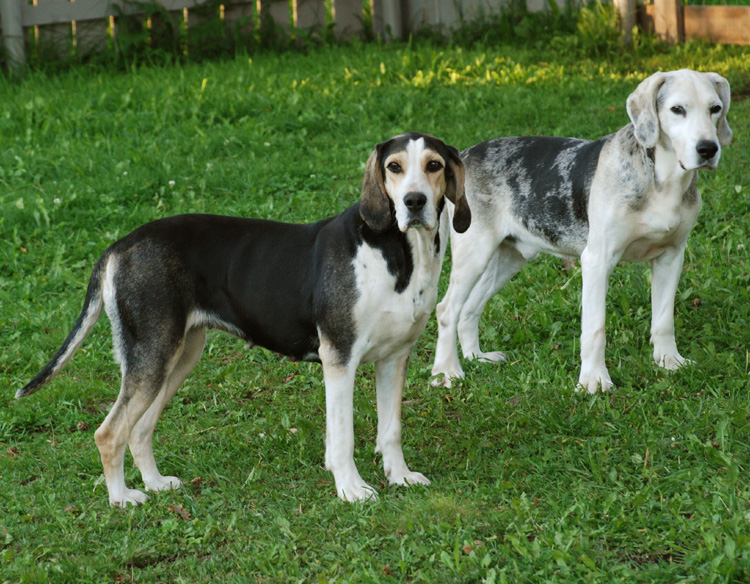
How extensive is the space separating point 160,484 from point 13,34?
8728mm

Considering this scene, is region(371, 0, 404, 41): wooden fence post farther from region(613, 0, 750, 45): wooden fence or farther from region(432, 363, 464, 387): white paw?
region(432, 363, 464, 387): white paw

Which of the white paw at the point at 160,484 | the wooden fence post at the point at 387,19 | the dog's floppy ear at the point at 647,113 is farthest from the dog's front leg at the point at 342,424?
the wooden fence post at the point at 387,19

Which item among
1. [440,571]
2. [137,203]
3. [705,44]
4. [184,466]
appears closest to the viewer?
[440,571]

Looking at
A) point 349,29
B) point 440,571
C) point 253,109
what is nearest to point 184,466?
point 440,571

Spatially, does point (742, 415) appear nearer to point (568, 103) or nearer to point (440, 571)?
point (440, 571)

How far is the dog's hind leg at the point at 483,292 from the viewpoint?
20.3 feet

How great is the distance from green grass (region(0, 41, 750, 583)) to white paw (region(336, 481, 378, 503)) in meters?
0.05

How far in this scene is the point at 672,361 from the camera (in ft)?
18.1

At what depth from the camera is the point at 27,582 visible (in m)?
3.90

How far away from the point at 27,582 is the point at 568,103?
771cm

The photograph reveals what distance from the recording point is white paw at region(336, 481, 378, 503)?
4.39 m

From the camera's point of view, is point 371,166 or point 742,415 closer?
point 371,166

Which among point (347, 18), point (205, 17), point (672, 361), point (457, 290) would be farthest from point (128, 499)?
point (347, 18)

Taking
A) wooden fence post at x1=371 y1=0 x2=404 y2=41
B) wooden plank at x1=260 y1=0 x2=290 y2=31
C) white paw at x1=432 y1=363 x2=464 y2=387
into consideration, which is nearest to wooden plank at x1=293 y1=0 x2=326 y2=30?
wooden plank at x1=260 y1=0 x2=290 y2=31
